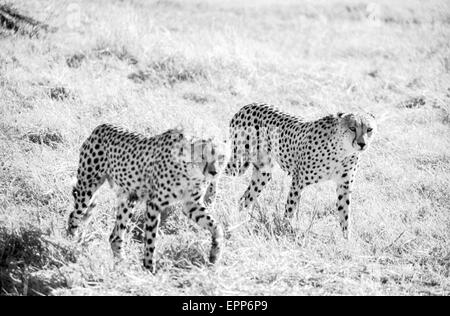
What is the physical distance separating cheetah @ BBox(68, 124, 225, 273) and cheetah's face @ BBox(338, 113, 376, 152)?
3.99ft

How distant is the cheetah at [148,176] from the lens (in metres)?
3.94

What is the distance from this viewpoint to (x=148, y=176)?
4.21m

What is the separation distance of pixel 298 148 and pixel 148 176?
1.47m

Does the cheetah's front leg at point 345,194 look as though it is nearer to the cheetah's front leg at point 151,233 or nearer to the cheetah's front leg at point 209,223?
the cheetah's front leg at point 209,223

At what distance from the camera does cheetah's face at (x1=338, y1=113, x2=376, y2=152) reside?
15.4ft

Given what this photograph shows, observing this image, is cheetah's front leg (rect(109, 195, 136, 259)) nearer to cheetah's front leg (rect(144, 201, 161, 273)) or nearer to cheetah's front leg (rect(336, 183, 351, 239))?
cheetah's front leg (rect(144, 201, 161, 273))

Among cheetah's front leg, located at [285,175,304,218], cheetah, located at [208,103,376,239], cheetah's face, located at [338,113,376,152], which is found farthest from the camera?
cheetah's front leg, located at [285,175,304,218]

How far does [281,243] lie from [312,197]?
4.09 ft

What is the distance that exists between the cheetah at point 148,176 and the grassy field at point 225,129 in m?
0.16

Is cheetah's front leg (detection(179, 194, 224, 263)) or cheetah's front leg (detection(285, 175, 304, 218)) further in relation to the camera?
cheetah's front leg (detection(285, 175, 304, 218))

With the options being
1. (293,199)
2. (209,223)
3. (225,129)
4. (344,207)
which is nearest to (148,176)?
(209,223)

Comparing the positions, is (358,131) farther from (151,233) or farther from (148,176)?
(151,233)

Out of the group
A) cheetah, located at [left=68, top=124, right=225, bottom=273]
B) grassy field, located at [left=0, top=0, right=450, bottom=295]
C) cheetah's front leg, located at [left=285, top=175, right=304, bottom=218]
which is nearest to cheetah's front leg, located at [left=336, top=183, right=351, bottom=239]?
grassy field, located at [left=0, top=0, right=450, bottom=295]
